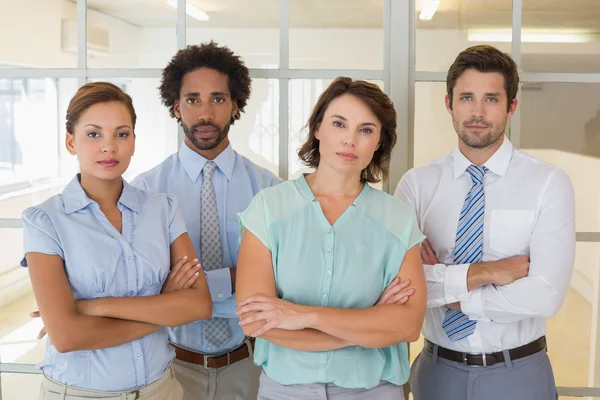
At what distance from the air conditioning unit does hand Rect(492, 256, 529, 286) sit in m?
1.70

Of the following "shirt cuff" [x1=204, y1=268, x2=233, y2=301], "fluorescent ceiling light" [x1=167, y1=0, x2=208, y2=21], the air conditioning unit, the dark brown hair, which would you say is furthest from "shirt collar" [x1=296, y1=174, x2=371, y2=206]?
the air conditioning unit

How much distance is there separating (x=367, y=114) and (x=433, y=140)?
2.39ft

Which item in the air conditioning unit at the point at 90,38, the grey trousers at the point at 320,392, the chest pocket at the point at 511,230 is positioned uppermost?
the air conditioning unit at the point at 90,38

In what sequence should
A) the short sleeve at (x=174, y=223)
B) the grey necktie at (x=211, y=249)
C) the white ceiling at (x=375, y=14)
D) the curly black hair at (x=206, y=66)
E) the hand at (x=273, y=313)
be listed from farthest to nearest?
the white ceiling at (x=375, y=14)
the curly black hair at (x=206, y=66)
the grey necktie at (x=211, y=249)
the short sleeve at (x=174, y=223)
the hand at (x=273, y=313)

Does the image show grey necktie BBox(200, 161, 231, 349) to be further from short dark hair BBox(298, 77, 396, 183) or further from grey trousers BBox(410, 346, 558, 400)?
grey trousers BBox(410, 346, 558, 400)

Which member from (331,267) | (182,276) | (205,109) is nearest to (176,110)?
(205,109)

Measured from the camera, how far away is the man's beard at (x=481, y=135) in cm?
217

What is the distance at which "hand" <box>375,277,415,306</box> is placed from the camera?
1827mm

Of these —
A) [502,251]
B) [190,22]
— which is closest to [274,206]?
[502,251]

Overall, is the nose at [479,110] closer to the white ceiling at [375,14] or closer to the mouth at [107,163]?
the white ceiling at [375,14]

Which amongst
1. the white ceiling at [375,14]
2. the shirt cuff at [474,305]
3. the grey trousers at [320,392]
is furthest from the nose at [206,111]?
the shirt cuff at [474,305]

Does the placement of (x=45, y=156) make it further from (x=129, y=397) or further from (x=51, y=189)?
(x=129, y=397)

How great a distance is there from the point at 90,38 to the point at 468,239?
1.65m

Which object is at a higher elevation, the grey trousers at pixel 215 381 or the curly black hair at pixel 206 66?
the curly black hair at pixel 206 66
